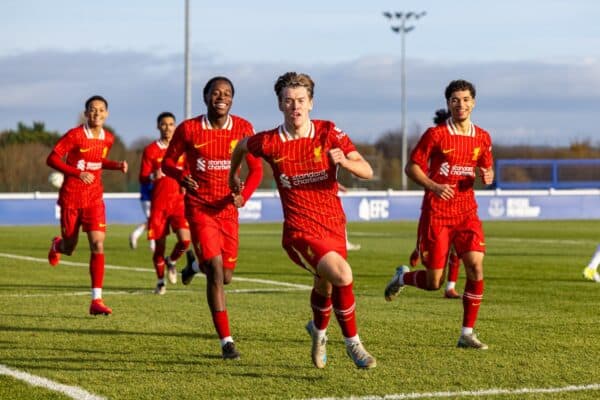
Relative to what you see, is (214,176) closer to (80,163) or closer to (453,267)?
(80,163)

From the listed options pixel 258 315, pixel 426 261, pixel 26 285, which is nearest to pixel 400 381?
pixel 426 261

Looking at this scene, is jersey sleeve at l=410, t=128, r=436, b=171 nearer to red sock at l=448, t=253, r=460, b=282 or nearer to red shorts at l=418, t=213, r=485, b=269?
red shorts at l=418, t=213, r=485, b=269

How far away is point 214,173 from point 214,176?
25mm

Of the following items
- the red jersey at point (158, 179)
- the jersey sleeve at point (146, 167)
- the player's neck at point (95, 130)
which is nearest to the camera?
the player's neck at point (95, 130)

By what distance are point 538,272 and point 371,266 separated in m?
2.80

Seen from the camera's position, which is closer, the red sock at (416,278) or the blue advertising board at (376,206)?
the red sock at (416,278)

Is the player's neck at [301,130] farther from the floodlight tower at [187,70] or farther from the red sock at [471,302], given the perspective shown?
the floodlight tower at [187,70]

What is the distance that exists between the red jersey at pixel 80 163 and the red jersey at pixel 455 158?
4.03 meters

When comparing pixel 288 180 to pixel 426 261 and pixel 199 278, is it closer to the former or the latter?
pixel 426 261

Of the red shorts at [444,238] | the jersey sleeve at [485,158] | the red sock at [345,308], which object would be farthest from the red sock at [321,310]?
the jersey sleeve at [485,158]

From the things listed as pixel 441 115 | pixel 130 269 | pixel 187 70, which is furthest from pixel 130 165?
pixel 441 115

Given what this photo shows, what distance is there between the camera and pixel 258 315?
39.0 feet

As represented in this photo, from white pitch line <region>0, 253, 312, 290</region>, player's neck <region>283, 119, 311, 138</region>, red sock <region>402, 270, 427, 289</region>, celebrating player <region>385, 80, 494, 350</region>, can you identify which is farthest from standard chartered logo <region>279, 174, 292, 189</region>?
white pitch line <region>0, 253, 312, 290</region>

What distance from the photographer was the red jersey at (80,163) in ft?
41.0
